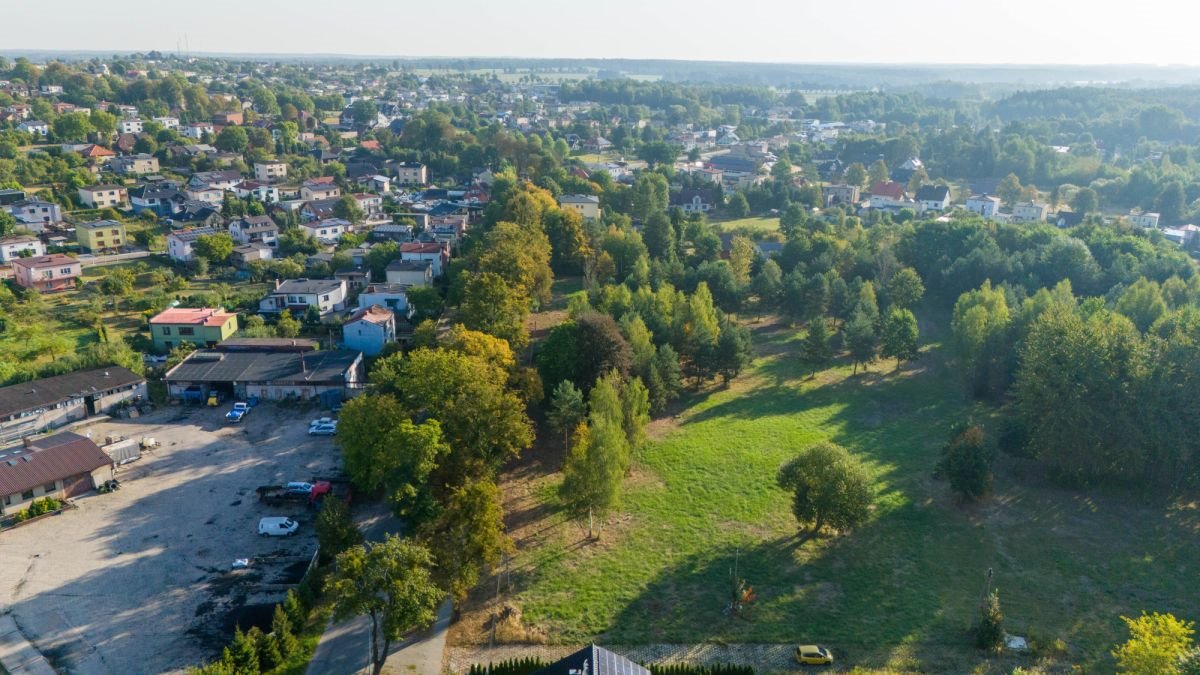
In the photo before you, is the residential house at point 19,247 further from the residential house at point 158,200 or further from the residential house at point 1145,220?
the residential house at point 1145,220

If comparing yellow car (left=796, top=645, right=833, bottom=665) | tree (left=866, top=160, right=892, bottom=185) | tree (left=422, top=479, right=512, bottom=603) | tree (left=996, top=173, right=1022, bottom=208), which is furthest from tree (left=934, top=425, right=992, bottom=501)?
tree (left=866, top=160, right=892, bottom=185)

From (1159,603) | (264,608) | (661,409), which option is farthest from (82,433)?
(1159,603)

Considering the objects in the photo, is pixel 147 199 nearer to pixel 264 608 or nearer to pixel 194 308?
pixel 194 308

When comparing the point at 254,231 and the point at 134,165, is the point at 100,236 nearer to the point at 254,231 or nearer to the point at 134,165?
the point at 254,231

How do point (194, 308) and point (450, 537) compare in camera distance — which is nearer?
point (450, 537)

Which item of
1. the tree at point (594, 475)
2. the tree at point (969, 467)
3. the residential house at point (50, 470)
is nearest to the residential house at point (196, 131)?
the residential house at point (50, 470)
